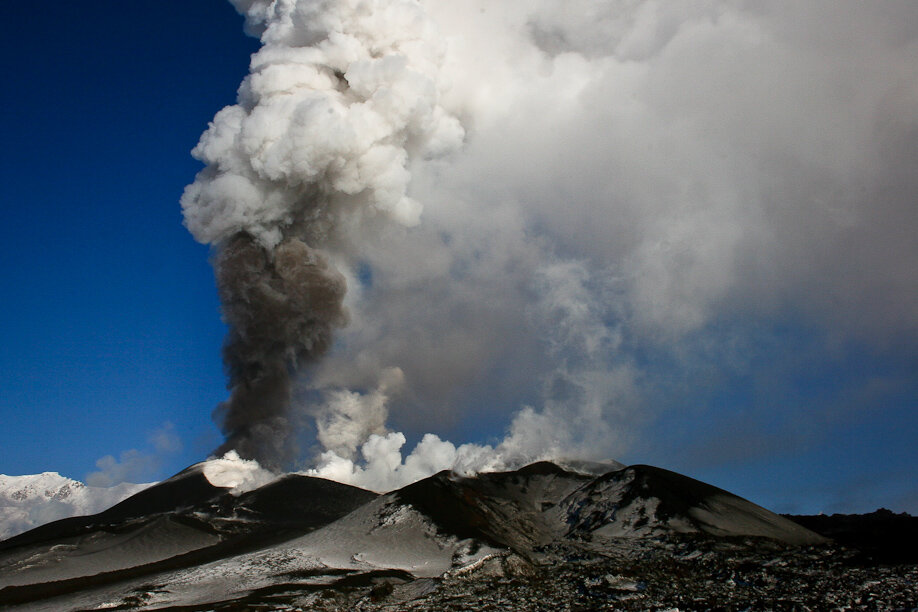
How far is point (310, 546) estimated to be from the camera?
60500 mm

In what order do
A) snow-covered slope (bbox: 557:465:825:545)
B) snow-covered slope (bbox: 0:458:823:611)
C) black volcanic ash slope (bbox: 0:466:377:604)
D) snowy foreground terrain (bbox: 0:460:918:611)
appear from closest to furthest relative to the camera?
snowy foreground terrain (bbox: 0:460:918:611) → snow-covered slope (bbox: 0:458:823:611) → black volcanic ash slope (bbox: 0:466:377:604) → snow-covered slope (bbox: 557:465:825:545)

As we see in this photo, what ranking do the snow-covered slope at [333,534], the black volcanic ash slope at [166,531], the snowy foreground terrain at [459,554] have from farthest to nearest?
the black volcanic ash slope at [166,531]
the snow-covered slope at [333,534]
the snowy foreground terrain at [459,554]

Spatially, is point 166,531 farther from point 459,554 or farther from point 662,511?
point 662,511

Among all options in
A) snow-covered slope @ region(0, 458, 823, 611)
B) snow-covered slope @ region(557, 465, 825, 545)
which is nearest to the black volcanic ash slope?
snow-covered slope @ region(0, 458, 823, 611)

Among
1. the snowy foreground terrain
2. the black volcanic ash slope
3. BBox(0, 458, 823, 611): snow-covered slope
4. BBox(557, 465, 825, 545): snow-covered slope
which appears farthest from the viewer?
BBox(557, 465, 825, 545): snow-covered slope

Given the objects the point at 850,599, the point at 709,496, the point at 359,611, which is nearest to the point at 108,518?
the point at 359,611

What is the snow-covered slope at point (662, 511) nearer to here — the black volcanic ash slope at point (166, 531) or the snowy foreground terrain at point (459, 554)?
the snowy foreground terrain at point (459, 554)

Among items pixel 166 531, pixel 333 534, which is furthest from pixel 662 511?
pixel 166 531

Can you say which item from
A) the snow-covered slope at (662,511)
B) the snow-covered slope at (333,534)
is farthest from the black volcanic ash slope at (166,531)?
the snow-covered slope at (662,511)

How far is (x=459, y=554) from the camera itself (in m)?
55.4

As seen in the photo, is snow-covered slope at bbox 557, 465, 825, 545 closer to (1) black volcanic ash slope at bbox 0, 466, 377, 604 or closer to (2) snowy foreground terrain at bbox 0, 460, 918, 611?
(2) snowy foreground terrain at bbox 0, 460, 918, 611

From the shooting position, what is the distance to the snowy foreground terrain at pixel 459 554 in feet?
145

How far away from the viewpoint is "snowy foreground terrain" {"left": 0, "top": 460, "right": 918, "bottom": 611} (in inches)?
1740

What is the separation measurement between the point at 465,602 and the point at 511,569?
944cm
